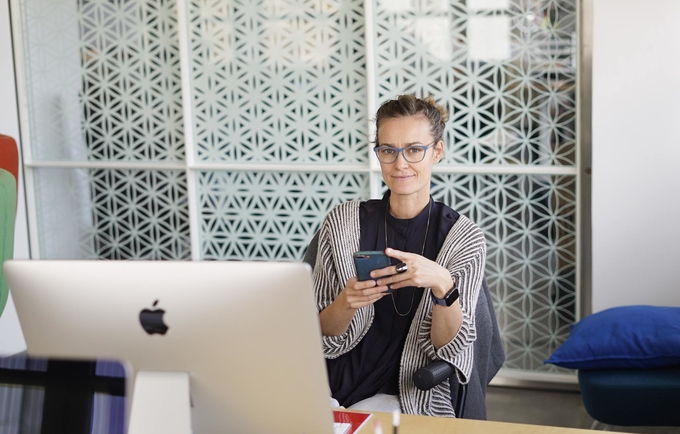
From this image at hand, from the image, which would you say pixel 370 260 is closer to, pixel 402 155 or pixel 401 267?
pixel 401 267

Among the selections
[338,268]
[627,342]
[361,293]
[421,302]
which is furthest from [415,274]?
[627,342]

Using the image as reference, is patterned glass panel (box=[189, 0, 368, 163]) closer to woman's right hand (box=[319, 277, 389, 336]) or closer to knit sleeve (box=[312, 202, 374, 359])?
knit sleeve (box=[312, 202, 374, 359])

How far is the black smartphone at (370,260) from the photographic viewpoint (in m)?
1.93

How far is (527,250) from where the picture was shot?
3541mm

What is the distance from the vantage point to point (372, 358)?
226 cm

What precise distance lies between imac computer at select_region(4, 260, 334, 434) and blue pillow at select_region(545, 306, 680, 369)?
169cm

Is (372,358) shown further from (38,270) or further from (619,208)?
(619,208)

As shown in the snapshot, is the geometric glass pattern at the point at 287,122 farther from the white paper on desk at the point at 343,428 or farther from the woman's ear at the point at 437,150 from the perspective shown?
the white paper on desk at the point at 343,428

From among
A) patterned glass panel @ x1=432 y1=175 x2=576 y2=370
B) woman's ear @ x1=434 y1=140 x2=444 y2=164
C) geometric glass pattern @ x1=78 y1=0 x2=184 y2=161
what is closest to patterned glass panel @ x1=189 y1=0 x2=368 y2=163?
geometric glass pattern @ x1=78 y1=0 x2=184 y2=161

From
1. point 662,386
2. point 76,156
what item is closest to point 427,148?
point 662,386

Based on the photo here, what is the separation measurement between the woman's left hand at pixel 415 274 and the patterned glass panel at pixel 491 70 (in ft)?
5.26

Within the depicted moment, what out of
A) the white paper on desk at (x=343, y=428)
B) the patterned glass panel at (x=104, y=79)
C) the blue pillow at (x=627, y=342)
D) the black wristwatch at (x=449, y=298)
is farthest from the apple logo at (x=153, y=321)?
the patterned glass panel at (x=104, y=79)

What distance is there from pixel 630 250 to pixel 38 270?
2582 millimetres

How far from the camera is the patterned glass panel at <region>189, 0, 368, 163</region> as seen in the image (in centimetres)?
361
